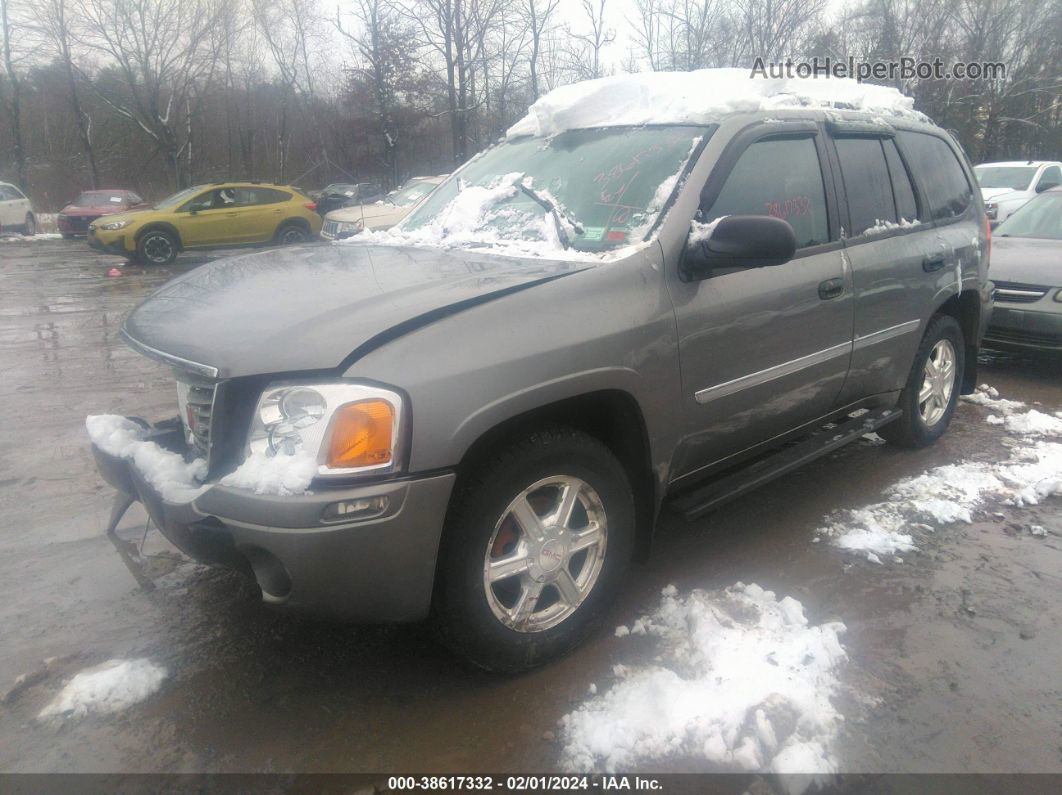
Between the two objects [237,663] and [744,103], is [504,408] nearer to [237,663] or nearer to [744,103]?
[237,663]

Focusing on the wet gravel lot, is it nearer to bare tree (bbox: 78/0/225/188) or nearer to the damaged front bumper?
the damaged front bumper

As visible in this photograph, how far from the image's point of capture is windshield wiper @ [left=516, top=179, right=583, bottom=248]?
2.94 m

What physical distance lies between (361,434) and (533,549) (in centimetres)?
72

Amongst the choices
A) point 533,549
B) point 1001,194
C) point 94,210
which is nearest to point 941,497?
point 533,549

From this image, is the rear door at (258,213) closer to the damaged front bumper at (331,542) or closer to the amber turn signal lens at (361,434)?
the damaged front bumper at (331,542)

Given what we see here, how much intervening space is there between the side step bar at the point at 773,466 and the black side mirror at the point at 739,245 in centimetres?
86

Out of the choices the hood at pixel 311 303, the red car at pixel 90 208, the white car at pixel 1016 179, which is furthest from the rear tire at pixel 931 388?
the red car at pixel 90 208

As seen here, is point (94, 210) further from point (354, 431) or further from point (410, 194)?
point (354, 431)

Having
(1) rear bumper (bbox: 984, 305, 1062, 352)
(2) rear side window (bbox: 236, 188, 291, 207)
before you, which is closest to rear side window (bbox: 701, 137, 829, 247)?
(1) rear bumper (bbox: 984, 305, 1062, 352)

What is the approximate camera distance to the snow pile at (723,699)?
7.17 ft

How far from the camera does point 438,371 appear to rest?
6.90 feet

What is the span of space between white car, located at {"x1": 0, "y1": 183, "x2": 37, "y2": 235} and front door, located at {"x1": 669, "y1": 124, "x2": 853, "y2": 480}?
2403cm

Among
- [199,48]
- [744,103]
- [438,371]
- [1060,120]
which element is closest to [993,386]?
[744,103]

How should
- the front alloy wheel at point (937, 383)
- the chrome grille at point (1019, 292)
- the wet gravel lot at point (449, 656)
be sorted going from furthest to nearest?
1. the chrome grille at point (1019, 292)
2. the front alloy wheel at point (937, 383)
3. the wet gravel lot at point (449, 656)
